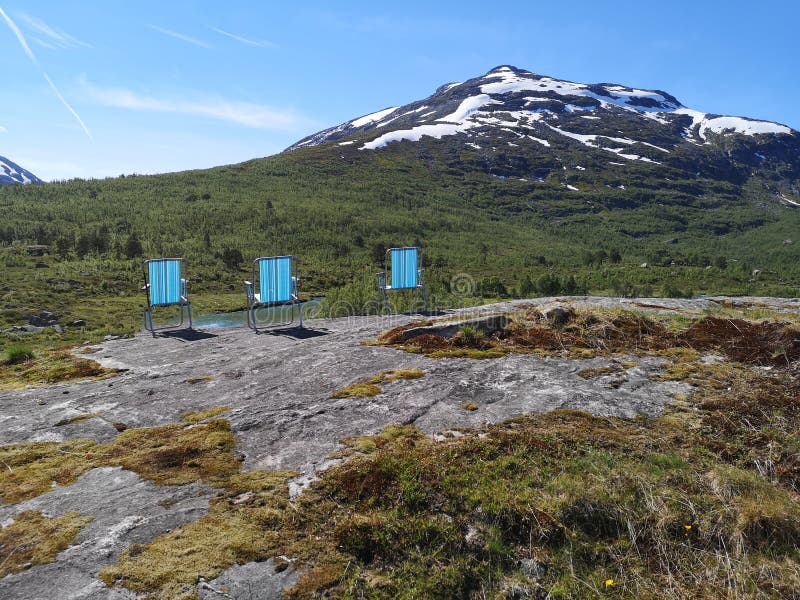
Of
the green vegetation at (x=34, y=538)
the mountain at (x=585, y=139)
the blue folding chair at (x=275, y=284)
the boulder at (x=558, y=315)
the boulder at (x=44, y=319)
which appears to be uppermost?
the mountain at (x=585, y=139)

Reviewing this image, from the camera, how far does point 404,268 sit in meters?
13.1

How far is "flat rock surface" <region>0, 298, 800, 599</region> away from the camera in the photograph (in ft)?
10.3

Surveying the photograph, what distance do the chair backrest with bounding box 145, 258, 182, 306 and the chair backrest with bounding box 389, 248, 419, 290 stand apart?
5.54 meters

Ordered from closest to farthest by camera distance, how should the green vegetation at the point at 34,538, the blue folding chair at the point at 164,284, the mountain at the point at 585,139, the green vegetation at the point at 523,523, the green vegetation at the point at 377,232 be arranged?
1. the green vegetation at the point at 523,523
2. the green vegetation at the point at 34,538
3. the blue folding chair at the point at 164,284
4. the green vegetation at the point at 377,232
5. the mountain at the point at 585,139

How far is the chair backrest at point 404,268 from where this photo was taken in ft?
42.8

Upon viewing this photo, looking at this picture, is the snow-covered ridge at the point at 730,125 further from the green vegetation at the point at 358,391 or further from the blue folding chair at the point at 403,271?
Result: the green vegetation at the point at 358,391

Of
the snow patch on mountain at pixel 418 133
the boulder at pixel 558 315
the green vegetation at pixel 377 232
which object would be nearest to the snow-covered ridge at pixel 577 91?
the snow patch on mountain at pixel 418 133

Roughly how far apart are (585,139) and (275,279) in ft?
501

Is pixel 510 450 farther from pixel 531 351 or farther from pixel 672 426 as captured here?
pixel 531 351

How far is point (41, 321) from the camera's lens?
2056 centimetres

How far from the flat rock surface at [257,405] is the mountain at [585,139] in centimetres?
11729

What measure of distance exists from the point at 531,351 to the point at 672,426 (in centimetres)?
286

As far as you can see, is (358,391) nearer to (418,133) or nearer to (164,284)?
(164,284)

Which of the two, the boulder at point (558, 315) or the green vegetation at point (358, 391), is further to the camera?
the boulder at point (558, 315)
